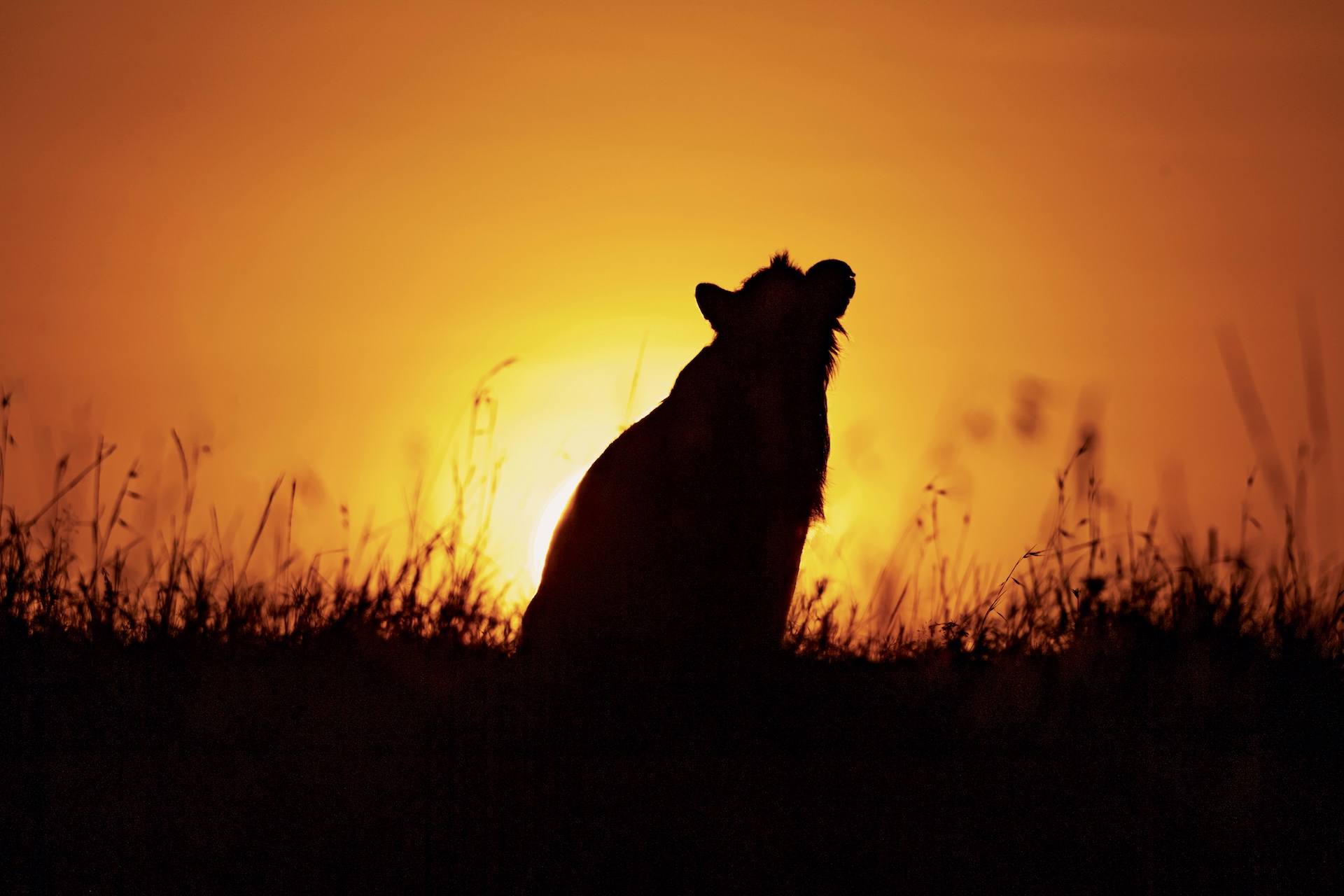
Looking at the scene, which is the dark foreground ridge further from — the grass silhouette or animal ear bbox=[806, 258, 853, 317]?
animal ear bbox=[806, 258, 853, 317]

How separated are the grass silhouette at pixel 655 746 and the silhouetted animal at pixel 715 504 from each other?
27cm

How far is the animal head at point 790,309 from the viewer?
3.86m

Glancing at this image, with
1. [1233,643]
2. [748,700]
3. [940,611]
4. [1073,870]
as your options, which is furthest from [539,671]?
[1233,643]

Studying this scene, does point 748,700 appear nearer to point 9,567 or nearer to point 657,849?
point 657,849

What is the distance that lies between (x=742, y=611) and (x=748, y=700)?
2.11ft

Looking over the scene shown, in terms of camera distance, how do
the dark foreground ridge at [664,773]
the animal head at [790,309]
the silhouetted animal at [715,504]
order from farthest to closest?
the animal head at [790,309] < the silhouetted animal at [715,504] < the dark foreground ridge at [664,773]

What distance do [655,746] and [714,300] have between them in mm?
1791

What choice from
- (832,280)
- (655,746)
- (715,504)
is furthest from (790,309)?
(655,746)

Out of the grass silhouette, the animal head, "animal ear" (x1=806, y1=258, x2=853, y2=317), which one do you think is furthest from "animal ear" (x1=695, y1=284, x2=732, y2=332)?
the grass silhouette

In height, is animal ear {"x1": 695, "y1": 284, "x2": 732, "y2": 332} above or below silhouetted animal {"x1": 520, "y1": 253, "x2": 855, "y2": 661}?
above

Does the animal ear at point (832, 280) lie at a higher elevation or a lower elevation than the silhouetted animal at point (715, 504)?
higher

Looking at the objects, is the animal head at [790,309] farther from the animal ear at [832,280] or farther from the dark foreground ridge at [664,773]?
the dark foreground ridge at [664,773]

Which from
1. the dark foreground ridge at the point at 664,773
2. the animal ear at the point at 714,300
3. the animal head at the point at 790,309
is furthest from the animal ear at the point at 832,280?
the dark foreground ridge at the point at 664,773

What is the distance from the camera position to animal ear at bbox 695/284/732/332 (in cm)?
396
